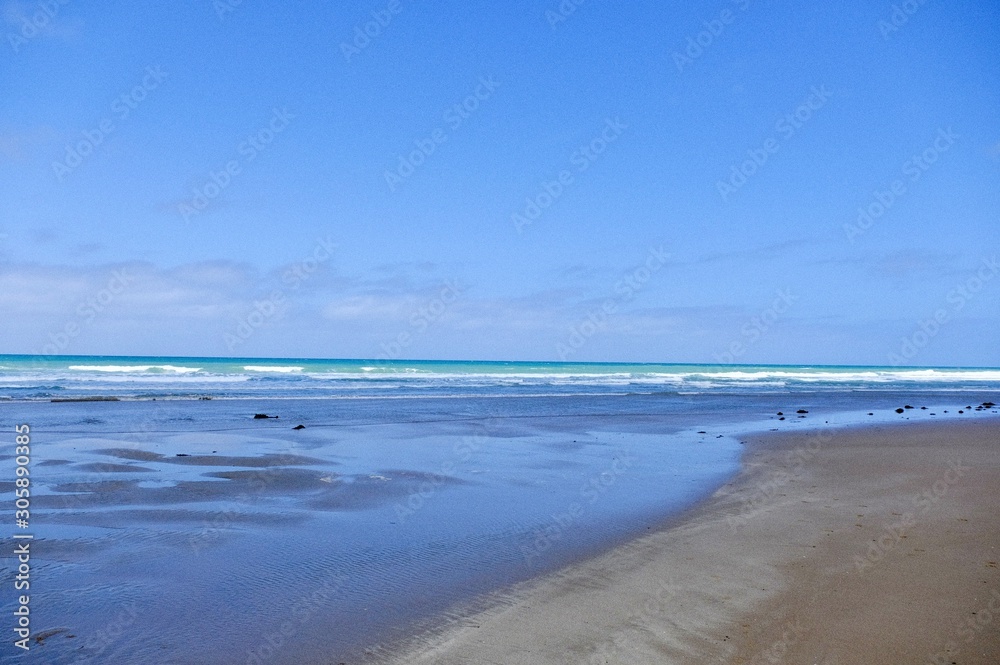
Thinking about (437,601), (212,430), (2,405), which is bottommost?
(437,601)

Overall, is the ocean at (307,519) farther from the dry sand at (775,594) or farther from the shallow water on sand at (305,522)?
the dry sand at (775,594)

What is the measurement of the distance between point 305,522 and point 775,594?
4.71 meters

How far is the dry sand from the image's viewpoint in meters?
3.87

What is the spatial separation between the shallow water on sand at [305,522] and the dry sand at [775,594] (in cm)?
50

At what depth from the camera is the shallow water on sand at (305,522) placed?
4277 mm

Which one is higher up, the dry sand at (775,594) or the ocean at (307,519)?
the ocean at (307,519)

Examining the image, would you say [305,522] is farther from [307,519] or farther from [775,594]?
[775,594]

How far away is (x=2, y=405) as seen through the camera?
2133 centimetres

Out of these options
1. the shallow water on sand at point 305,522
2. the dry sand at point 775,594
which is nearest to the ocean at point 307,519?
the shallow water on sand at point 305,522

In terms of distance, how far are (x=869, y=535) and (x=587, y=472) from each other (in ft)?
15.2

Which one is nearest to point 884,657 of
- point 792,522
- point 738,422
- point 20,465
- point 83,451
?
point 792,522

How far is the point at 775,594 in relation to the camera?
15.6 ft

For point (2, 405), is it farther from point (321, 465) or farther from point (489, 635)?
point (489, 635)

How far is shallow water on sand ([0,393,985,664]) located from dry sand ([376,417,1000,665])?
0.50 meters
